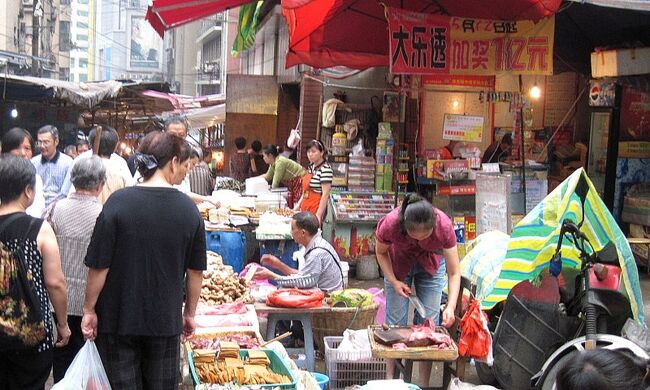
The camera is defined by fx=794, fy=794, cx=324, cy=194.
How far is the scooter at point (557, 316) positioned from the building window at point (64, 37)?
5379 cm

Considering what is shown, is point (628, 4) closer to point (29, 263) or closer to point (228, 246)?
point (228, 246)

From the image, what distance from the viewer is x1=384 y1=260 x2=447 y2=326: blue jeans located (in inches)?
268

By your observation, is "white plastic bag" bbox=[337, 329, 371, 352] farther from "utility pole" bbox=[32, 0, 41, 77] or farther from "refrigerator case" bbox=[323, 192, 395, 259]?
"utility pole" bbox=[32, 0, 41, 77]

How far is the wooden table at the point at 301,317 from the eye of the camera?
6918mm

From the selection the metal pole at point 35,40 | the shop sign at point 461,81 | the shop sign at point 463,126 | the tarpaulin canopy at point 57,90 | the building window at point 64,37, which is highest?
the building window at point 64,37

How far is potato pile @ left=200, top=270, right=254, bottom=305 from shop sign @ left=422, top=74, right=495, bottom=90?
21.0 feet

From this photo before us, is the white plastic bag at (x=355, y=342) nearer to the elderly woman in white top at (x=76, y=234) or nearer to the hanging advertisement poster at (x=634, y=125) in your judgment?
the elderly woman in white top at (x=76, y=234)

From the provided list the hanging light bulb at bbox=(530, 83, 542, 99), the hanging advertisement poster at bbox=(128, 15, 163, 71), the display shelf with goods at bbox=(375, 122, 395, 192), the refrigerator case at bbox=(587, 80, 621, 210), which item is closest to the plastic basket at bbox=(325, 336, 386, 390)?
the display shelf with goods at bbox=(375, 122, 395, 192)

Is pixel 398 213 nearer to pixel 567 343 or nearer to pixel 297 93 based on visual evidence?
pixel 567 343

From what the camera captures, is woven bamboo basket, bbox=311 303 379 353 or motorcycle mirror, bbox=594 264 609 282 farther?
woven bamboo basket, bbox=311 303 379 353

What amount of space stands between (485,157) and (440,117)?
1003mm

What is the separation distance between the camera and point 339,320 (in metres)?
7.32

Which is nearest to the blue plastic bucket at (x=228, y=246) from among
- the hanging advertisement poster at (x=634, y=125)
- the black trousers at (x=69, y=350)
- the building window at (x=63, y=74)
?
the black trousers at (x=69, y=350)

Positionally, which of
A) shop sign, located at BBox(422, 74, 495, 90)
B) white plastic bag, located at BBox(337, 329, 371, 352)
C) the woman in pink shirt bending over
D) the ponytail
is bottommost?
white plastic bag, located at BBox(337, 329, 371, 352)
